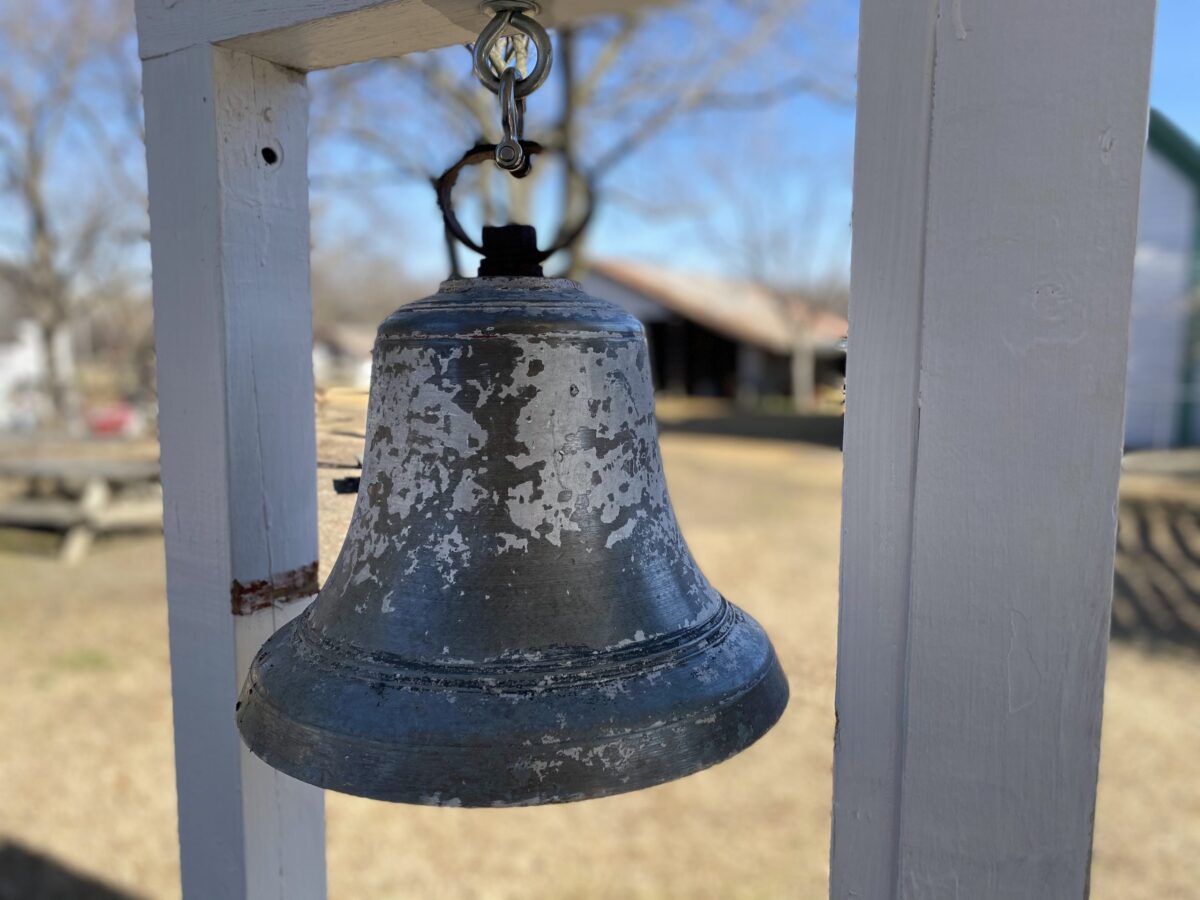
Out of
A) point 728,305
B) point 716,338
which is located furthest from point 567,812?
point 728,305

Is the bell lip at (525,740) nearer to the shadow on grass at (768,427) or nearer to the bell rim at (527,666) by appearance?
the bell rim at (527,666)

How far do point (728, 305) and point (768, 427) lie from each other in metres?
10.5

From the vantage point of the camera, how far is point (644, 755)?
0.94 metres

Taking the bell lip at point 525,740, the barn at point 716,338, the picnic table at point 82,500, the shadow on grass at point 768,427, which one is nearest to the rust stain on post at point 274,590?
the bell lip at point 525,740

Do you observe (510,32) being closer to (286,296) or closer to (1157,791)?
(286,296)

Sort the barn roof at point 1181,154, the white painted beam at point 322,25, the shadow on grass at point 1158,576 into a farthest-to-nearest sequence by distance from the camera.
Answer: the barn roof at point 1181,154, the shadow on grass at point 1158,576, the white painted beam at point 322,25

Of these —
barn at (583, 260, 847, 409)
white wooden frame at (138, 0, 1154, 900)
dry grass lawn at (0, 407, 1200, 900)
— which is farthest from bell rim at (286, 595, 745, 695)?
barn at (583, 260, 847, 409)

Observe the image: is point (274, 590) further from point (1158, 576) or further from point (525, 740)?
point (1158, 576)

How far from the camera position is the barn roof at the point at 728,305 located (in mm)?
27734

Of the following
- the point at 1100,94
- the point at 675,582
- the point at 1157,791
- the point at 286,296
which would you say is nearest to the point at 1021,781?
the point at 675,582

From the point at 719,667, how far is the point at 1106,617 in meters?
0.39

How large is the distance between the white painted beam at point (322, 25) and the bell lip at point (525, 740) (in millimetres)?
848

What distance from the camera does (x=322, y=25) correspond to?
126 cm

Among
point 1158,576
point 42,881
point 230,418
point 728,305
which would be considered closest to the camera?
point 230,418
